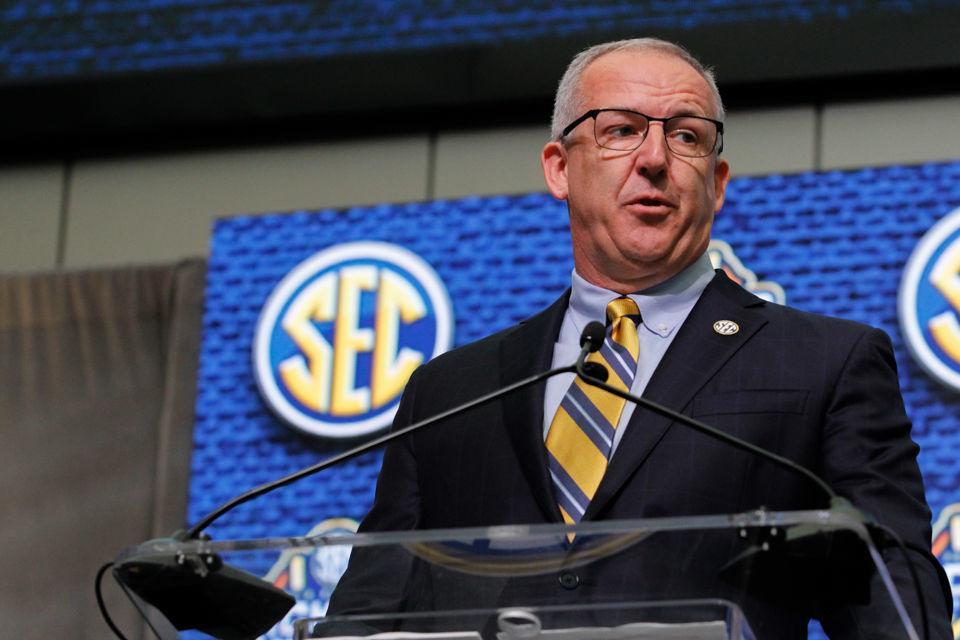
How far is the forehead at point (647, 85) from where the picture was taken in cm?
211

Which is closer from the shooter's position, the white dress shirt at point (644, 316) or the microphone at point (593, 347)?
the microphone at point (593, 347)

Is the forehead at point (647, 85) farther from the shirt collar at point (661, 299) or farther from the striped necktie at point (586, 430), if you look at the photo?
the striped necktie at point (586, 430)

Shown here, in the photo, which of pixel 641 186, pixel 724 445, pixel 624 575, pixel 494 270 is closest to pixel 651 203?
pixel 641 186

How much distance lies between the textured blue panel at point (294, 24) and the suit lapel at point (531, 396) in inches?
73.5

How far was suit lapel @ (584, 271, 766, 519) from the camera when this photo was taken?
1.79 meters

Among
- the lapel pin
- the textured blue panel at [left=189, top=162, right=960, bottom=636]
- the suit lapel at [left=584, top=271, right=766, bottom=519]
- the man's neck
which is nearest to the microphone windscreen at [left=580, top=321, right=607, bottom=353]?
the suit lapel at [left=584, top=271, right=766, bottom=519]

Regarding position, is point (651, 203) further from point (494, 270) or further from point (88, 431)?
point (88, 431)

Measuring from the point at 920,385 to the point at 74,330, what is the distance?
90.8 inches

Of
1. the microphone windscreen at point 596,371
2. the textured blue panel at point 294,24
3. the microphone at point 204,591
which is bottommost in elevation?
the microphone at point 204,591

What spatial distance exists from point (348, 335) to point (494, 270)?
15.5 inches

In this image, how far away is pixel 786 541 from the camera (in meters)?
1.42

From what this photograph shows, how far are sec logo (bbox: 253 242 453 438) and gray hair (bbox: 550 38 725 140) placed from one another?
5.88ft

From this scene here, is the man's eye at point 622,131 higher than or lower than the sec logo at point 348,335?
higher

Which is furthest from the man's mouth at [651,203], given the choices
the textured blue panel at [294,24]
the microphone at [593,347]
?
the textured blue panel at [294,24]
